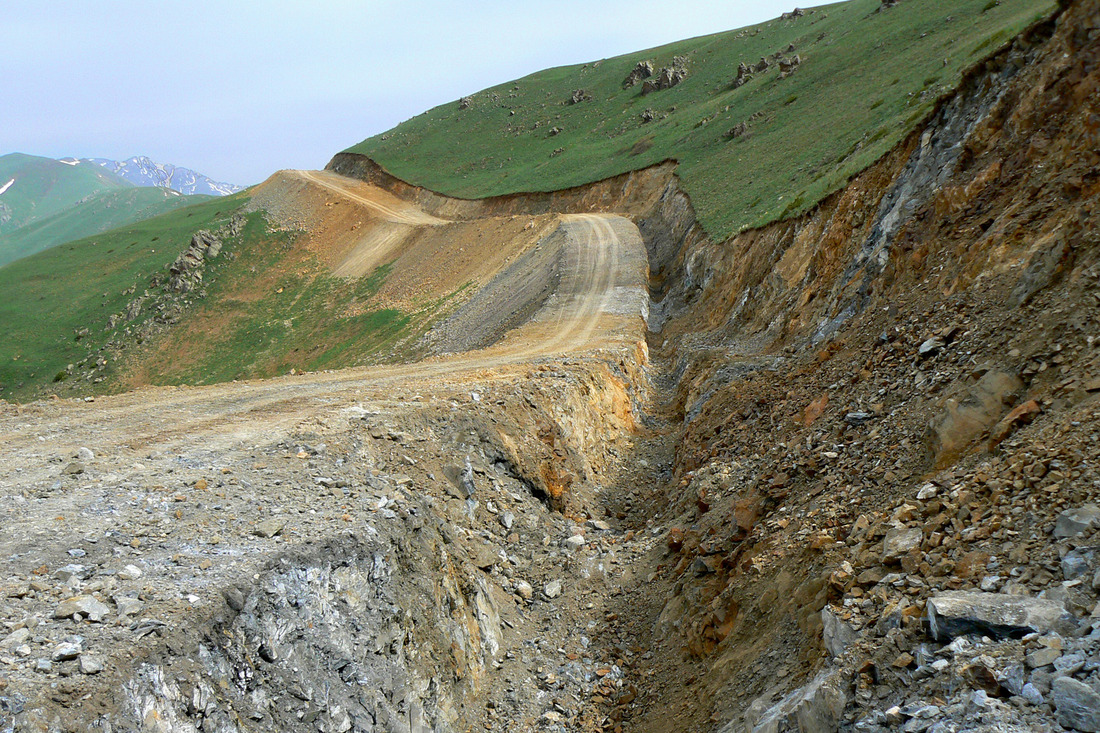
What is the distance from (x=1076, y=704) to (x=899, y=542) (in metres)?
3.17

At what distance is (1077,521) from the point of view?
6.09m

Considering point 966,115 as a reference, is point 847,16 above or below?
above

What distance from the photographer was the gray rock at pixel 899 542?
7.58 metres

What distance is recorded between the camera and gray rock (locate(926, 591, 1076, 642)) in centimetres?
549

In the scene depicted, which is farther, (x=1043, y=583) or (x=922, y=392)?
(x=922, y=392)

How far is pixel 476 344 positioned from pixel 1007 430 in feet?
86.0

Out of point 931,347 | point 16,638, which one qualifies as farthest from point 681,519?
point 16,638

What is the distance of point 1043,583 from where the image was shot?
589 centimetres

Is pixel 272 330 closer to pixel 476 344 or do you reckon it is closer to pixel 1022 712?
pixel 476 344

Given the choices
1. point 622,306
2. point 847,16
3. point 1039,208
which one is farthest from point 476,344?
point 847,16

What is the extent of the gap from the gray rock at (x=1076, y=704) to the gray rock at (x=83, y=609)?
33.3 ft

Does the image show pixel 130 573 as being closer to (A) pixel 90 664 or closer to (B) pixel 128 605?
(B) pixel 128 605

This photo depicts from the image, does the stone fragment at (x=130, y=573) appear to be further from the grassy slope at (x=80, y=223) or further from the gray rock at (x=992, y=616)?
the grassy slope at (x=80, y=223)

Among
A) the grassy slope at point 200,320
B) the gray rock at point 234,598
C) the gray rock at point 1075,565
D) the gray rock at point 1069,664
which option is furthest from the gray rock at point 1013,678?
the grassy slope at point 200,320
